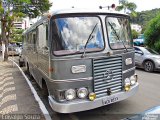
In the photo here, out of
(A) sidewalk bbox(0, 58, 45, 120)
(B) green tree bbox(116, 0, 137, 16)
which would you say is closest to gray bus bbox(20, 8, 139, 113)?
(A) sidewalk bbox(0, 58, 45, 120)

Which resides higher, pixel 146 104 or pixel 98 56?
pixel 98 56

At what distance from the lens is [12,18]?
19.0 metres

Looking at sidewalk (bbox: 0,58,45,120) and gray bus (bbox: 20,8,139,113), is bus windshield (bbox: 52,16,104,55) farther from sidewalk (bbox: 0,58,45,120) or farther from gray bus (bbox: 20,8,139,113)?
sidewalk (bbox: 0,58,45,120)

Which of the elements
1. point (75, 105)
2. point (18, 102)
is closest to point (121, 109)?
point (75, 105)

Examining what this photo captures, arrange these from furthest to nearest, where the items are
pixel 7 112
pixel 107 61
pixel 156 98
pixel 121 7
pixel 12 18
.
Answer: pixel 121 7
pixel 12 18
pixel 156 98
pixel 7 112
pixel 107 61

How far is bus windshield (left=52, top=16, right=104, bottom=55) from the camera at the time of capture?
4938 mm

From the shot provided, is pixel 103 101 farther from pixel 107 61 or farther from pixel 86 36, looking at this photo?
pixel 86 36

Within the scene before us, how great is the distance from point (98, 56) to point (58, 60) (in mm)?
919

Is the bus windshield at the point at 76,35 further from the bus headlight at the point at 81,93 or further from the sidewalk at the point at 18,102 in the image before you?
the sidewalk at the point at 18,102

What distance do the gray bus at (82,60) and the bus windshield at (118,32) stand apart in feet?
0.08

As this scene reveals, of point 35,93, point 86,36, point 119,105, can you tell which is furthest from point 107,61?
point 35,93

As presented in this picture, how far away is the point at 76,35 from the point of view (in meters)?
5.04

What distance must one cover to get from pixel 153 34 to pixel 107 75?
13393 millimetres

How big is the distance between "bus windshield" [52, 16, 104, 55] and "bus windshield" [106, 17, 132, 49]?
32 cm
